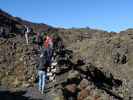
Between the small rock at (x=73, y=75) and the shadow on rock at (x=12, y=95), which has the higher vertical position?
the small rock at (x=73, y=75)

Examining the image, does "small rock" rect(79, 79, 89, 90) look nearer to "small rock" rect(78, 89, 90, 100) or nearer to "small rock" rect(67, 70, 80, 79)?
"small rock" rect(78, 89, 90, 100)

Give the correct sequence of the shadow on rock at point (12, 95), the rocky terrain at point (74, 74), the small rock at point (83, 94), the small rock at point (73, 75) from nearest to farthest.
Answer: the shadow on rock at point (12, 95)
the small rock at point (83, 94)
the rocky terrain at point (74, 74)
the small rock at point (73, 75)

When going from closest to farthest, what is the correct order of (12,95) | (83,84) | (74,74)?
1. (12,95)
2. (83,84)
3. (74,74)

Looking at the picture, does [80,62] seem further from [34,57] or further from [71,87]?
[71,87]

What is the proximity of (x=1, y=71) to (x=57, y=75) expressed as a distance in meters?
5.13

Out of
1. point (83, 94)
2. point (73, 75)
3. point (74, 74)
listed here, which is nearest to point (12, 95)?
point (83, 94)

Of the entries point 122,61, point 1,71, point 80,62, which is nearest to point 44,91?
point 1,71

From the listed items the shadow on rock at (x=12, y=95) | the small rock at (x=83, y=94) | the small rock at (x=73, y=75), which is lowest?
the shadow on rock at (x=12, y=95)

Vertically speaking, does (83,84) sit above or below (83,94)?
above

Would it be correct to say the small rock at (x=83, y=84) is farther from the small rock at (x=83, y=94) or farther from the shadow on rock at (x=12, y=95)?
the shadow on rock at (x=12, y=95)

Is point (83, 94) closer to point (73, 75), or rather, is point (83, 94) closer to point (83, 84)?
point (83, 84)

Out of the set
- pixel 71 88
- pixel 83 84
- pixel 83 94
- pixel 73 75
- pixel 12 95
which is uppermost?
pixel 73 75

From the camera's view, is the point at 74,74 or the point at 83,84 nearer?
the point at 83,84

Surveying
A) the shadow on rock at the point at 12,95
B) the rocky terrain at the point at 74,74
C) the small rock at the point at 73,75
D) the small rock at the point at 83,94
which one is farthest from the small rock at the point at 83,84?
the shadow on rock at the point at 12,95
